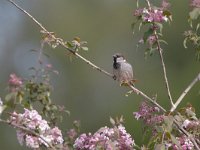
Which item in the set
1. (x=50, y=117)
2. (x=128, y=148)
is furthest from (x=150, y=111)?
(x=50, y=117)

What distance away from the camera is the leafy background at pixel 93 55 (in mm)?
21266

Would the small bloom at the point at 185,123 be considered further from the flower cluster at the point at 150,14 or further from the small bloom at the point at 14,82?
the small bloom at the point at 14,82

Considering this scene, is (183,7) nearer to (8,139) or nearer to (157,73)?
(157,73)

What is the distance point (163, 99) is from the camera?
1934 cm

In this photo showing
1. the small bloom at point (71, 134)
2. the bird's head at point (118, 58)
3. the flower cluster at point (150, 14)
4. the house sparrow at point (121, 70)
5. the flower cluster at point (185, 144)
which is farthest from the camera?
the bird's head at point (118, 58)

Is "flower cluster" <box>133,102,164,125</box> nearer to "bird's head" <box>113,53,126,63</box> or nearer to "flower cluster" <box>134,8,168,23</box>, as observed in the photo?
"flower cluster" <box>134,8,168,23</box>

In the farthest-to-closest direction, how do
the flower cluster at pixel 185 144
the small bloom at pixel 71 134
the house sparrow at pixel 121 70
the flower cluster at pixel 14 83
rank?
the house sparrow at pixel 121 70 → the small bloom at pixel 71 134 → the flower cluster at pixel 185 144 → the flower cluster at pixel 14 83

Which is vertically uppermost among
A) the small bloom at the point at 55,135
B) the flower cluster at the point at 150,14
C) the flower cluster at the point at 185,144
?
the flower cluster at the point at 150,14

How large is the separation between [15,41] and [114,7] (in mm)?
3065

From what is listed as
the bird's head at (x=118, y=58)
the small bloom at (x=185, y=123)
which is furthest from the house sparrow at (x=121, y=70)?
the small bloom at (x=185, y=123)

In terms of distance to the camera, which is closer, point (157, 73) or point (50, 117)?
point (50, 117)

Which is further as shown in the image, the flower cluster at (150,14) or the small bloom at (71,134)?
the small bloom at (71,134)

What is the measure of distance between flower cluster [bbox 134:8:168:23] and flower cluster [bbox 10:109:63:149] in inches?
37.9

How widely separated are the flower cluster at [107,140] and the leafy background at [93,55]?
1321cm
